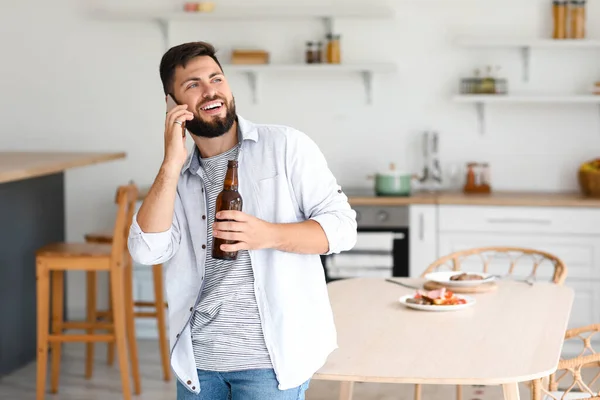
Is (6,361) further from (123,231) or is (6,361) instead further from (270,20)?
(270,20)

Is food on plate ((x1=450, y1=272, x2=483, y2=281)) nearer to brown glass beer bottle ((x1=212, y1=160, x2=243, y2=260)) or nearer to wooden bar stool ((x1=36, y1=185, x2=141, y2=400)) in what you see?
brown glass beer bottle ((x1=212, y1=160, x2=243, y2=260))

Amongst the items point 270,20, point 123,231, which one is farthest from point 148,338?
point 270,20

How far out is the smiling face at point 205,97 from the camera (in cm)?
206

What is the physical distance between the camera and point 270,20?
5.78 metres

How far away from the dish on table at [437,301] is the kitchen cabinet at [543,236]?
2.28 metres

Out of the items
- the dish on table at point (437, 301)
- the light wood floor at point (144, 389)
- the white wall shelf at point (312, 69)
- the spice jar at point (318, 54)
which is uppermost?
the spice jar at point (318, 54)

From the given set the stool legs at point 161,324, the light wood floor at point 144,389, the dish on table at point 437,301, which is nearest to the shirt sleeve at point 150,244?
the dish on table at point 437,301

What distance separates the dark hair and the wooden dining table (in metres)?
0.76

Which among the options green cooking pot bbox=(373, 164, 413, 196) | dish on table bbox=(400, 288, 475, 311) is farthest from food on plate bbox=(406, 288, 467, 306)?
green cooking pot bbox=(373, 164, 413, 196)

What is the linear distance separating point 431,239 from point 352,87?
1120 millimetres

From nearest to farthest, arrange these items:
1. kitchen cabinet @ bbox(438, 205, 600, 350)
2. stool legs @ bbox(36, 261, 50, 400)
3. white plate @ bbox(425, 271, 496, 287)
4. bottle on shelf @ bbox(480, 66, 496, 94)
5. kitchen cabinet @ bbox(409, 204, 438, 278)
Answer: white plate @ bbox(425, 271, 496, 287), stool legs @ bbox(36, 261, 50, 400), kitchen cabinet @ bbox(438, 205, 600, 350), kitchen cabinet @ bbox(409, 204, 438, 278), bottle on shelf @ bbox(480, 66, 496, 94)

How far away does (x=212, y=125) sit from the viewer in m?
2.07

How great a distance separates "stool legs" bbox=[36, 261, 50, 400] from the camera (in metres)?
4.11

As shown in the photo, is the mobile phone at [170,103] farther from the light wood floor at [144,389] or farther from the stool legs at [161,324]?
the stool legs at [161,324]
